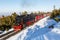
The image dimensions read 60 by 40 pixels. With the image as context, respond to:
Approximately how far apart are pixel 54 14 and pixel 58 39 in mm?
5046

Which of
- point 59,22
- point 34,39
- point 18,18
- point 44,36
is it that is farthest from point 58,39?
point 18,18

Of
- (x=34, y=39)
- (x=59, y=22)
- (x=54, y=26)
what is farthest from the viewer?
(x=59, y=22)

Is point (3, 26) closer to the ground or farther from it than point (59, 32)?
farther from it

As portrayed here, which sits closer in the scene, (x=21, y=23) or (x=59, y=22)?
(x=59, y=22)

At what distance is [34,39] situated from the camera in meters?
6.56

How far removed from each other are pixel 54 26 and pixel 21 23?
2753mm

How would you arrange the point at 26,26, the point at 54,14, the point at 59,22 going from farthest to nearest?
the point at 54,14
the point at 26,26
the point at 59,22

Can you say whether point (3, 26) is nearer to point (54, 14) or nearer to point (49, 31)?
point (49, 31)

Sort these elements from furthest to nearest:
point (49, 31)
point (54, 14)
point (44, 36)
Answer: point (54, 14) → point (49, 31) → point (44, 36)

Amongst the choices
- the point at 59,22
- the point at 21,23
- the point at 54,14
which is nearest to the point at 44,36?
the point at 59,22

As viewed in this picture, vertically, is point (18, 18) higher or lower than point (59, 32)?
higher

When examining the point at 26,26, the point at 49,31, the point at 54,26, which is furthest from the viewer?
the point at 26,26

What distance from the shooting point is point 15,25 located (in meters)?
9.70

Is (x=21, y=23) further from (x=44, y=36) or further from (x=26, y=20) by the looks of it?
(x=44, y=36)
